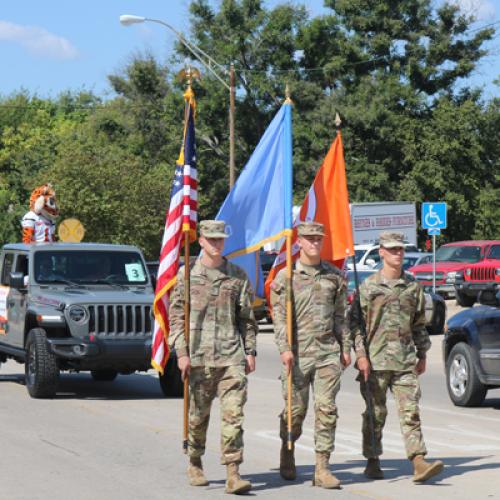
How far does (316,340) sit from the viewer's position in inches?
361

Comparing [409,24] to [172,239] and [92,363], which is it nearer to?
[92,363]

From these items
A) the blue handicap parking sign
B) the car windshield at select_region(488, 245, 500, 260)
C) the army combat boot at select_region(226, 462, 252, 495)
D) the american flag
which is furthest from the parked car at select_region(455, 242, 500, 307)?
the army combat boot at select_region(226, 462, 252, 495)

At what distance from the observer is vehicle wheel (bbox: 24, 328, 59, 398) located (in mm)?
15328

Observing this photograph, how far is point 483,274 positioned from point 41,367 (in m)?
22.4

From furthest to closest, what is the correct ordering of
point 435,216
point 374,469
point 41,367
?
1. point 435,216
2. point 41,367
3. point 374,469

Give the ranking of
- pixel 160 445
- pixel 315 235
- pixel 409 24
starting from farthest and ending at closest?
1. pixel 409 24
2. pixel 160 445
3. pixel 315 235

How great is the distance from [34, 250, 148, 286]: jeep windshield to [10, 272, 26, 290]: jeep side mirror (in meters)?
0.21

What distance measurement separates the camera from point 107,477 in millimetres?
9727

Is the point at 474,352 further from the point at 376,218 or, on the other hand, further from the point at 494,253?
the point at 376,218

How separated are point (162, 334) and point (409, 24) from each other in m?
55.6

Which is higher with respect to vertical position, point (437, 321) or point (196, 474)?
point (437, 321)

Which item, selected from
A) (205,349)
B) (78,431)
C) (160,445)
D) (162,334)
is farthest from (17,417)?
(205,349)

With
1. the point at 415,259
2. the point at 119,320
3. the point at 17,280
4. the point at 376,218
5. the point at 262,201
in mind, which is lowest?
the point at 119,320

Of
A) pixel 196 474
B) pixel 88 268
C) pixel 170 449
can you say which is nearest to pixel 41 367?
→ pixel 88 268
